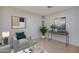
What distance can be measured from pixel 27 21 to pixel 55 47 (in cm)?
65

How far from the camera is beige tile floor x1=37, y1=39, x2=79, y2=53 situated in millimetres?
1294

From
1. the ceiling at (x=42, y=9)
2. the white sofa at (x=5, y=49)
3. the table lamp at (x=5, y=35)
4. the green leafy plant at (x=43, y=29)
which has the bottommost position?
the white sofa at (x=5, y=49)

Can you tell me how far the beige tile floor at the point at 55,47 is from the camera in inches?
50.9

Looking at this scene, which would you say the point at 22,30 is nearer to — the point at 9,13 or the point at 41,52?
the point at 9,13

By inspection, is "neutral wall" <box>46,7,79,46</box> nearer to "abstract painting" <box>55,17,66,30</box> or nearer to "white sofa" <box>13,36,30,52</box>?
"abstract painting" <box>55,17,66,30</box>

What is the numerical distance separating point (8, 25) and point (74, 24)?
106 centimetres

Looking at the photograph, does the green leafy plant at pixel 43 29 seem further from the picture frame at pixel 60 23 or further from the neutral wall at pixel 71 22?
the picture frame at pixel 60 23

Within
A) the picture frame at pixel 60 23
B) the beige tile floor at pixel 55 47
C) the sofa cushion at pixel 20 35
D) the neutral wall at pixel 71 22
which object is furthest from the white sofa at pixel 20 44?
the picture frame at pixel 60 23

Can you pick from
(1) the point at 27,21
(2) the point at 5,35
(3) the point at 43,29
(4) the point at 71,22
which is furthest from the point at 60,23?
(2) the point at 5,35

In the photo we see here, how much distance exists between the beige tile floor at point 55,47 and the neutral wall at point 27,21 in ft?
0.56

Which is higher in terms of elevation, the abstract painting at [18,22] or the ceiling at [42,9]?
the ceiling at [42,9]

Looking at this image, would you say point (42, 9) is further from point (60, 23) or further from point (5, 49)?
point (5, 49)
